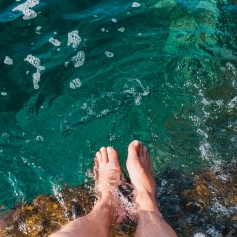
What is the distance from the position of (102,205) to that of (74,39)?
7.23 feet

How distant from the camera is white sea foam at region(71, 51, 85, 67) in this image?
171 inches

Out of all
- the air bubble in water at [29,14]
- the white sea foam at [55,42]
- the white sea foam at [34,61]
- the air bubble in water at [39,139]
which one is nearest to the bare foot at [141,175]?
the air bubble in water at [39,139]

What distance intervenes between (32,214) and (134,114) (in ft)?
4.47

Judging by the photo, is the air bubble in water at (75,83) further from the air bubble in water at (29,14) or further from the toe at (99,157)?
the air bubble in water at (29,14)

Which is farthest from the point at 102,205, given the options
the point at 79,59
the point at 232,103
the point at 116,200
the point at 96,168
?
the point at 79,59

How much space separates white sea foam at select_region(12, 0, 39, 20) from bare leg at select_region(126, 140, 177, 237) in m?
2.23

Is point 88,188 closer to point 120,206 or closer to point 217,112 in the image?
point 120,206

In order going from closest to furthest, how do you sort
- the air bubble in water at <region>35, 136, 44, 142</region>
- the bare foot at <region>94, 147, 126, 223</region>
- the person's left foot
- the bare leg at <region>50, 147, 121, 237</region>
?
1. the bare leg at <region>50, 147, 121, 237</region>
2. the bare foot at <region>94, 147, 126, 223</region>
3. the person's left foot
4. the air bubble in water at <region>35, 136, 44, 142</region>

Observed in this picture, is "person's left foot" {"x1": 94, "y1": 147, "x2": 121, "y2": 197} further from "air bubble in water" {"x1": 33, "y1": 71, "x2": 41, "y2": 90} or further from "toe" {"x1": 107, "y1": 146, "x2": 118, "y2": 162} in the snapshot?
"air bubble in water" {"x1": 33, "y1": 71, "x2": 41, "y2": 90}

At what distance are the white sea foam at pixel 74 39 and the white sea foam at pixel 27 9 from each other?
1.88ft

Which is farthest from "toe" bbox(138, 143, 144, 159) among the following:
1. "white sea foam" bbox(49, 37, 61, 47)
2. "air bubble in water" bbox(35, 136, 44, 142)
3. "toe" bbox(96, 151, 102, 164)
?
"white sea foam" bbox(49, 37, 61, 47)

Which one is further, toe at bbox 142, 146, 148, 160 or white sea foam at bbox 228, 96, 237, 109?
white sea foam at bbox 228, 96, 237, 109

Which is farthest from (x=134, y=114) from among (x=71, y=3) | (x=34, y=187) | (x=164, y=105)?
(x=71, y=3)

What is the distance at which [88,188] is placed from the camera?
3502 mm
